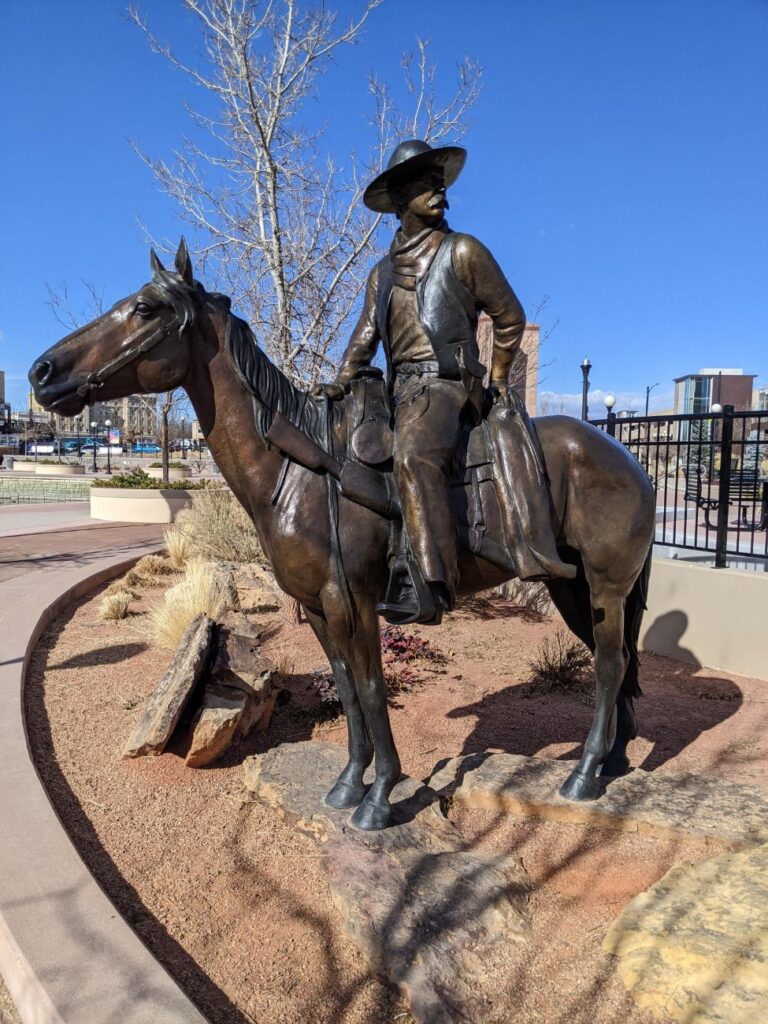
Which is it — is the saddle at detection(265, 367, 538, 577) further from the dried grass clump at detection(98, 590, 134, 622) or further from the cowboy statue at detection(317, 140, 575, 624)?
the dried grass clump at detection(98, 590, 134, 622)

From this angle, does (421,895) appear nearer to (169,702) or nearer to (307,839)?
(307,839)

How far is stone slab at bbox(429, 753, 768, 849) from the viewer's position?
11.3 feet

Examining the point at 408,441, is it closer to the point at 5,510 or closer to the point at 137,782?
the point at 137,782

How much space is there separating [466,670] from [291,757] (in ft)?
9.45

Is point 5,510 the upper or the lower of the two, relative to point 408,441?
lower

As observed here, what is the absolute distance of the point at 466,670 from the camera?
676 cm

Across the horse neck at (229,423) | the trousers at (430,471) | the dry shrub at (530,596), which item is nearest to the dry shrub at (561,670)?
the dry shrub at (530,596)

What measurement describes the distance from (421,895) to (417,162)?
332cm

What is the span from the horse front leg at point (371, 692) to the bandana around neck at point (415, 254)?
1.59 m

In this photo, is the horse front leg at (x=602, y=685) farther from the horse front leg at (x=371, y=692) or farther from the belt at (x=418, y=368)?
the belt at (x=418, y=368)

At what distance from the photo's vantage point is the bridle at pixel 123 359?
2992 mm

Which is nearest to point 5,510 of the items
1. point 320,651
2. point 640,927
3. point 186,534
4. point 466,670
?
point 186,534

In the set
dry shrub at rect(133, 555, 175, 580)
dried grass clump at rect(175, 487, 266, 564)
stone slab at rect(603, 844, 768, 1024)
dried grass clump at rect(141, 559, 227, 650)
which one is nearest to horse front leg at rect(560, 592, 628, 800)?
stone slab at rect(603, 844, 768, 1024)

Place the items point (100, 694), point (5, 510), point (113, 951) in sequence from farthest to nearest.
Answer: point (5, 510), point (100, 694), point (113, 951)
